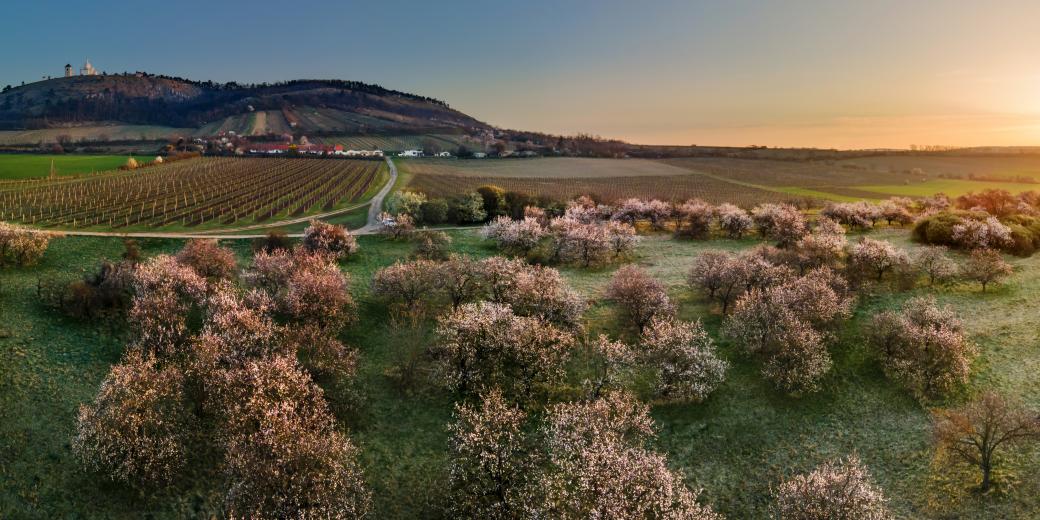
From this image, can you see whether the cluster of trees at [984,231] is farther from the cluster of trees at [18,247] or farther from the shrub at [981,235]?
the cluster of trees at [18,247]

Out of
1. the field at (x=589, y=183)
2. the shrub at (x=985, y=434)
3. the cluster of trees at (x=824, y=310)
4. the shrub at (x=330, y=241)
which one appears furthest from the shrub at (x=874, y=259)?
the shrub at (x=330, y=241)

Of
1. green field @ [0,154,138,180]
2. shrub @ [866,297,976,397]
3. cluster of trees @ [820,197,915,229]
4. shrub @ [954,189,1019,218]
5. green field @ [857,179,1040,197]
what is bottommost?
shrub @ [866,297,976,397]

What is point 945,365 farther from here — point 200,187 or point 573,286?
point 200,187

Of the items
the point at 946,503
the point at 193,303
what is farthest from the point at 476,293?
the point at 946,503

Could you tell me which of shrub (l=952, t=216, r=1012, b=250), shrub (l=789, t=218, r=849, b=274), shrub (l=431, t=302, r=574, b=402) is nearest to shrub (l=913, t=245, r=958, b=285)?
shrub (l=789, t=218, r=849, b=274)

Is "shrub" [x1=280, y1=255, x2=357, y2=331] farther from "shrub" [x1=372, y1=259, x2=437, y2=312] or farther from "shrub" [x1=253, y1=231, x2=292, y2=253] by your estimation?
"shrub" [x1=253, y1=231, x2=292, y2=253]

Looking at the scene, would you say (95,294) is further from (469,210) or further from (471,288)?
(469,210)

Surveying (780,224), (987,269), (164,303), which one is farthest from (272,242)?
(987,269)
